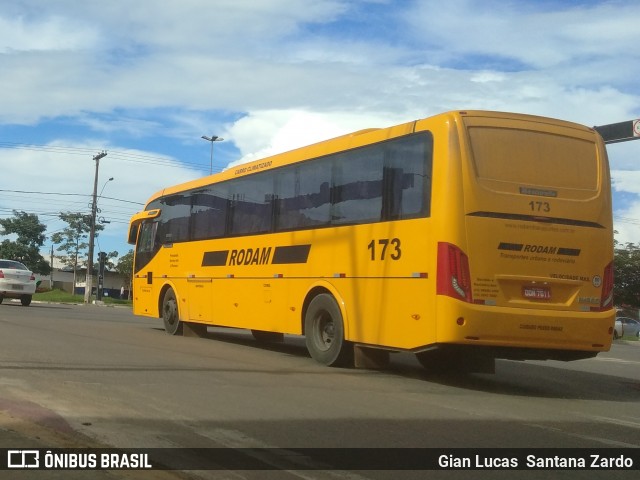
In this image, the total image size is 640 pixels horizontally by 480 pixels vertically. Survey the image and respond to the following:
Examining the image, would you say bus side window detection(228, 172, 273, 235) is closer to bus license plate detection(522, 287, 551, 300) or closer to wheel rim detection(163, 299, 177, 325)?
wheel rim detection(163, 299, 177, 325)

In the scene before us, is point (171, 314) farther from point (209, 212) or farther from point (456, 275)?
point (456, 275)

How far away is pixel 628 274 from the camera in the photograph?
187 feet

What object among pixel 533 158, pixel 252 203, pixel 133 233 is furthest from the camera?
pixel 133 233

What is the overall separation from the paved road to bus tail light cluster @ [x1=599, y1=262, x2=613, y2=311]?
1261 mm

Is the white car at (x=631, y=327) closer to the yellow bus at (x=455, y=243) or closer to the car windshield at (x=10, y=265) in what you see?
the car windshield at (x=10, y=265)

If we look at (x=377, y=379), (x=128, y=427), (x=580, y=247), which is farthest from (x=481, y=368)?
(x=128, y=427)

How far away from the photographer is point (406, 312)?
30.9 feet

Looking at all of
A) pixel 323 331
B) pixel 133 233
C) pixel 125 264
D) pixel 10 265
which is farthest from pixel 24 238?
pixel 323 331

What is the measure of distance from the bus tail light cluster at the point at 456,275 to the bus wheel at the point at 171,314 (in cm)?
878

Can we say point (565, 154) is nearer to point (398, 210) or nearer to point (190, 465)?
point (398, 210)

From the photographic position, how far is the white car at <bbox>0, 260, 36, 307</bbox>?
25.3 meters

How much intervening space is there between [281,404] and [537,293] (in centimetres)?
360

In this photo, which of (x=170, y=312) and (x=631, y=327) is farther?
(x=631, y=327)

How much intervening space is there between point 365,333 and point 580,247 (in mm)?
3136
